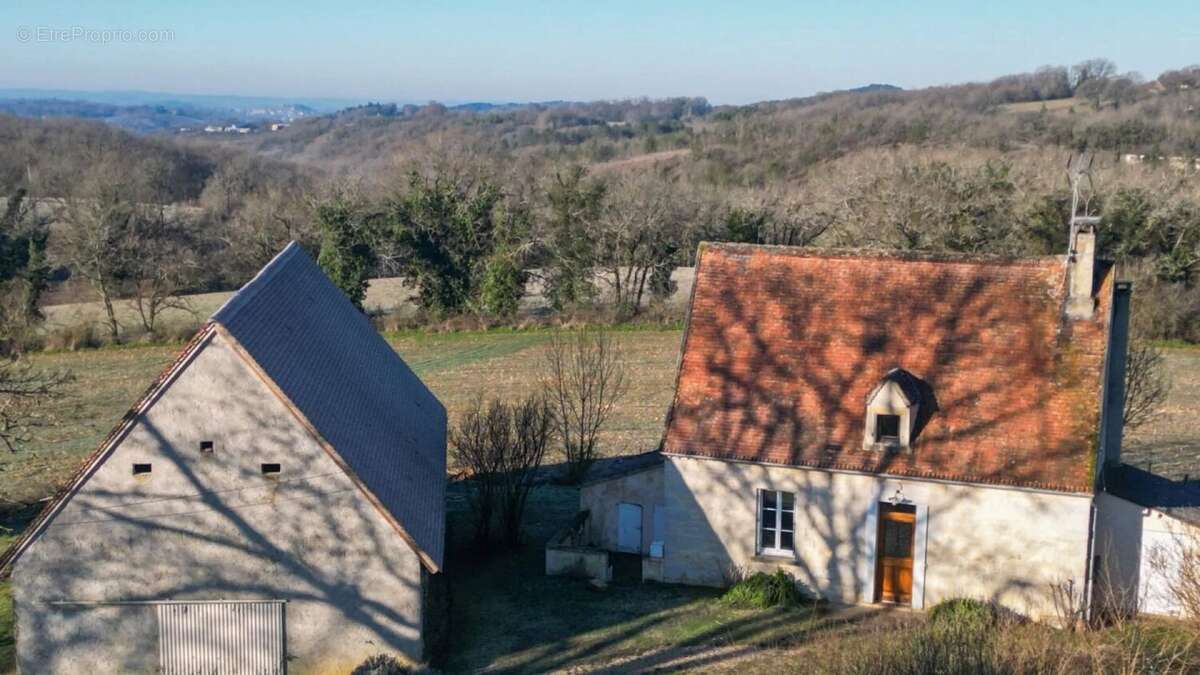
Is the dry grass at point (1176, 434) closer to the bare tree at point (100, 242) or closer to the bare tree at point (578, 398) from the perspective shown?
the bare tree at point (578, 398)

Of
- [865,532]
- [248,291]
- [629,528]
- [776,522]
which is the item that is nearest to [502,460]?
[629,528]

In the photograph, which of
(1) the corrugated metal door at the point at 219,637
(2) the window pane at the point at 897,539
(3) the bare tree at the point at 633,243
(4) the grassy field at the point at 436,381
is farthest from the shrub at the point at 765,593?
(3) the bare tree at the point at 633,243

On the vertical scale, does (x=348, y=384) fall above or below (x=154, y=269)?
above

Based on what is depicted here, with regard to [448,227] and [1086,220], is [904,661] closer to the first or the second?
[1086,220]

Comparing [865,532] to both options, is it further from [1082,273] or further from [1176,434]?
[1176,434]

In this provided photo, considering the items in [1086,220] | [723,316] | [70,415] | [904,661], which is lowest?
[70,415]

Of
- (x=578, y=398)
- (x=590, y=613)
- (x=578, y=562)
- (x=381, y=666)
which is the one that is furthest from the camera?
(x=578, y=398)

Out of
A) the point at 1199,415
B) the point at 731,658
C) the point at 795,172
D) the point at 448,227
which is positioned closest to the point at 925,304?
the point at 731,658
